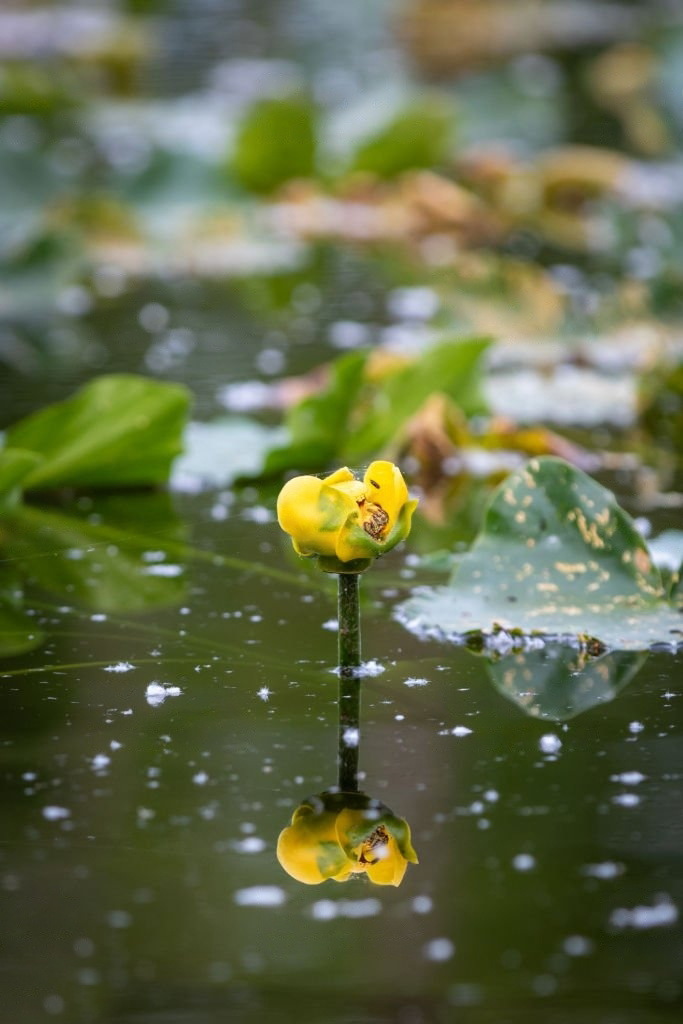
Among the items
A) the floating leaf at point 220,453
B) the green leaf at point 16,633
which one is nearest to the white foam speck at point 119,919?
the green leaf at point 16,633

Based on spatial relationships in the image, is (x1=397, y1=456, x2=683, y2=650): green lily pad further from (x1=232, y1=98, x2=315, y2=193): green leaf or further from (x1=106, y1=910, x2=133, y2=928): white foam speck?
(x1=232, y1=98, x2=315, y2=193): green leaf

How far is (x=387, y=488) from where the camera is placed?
1059 mm

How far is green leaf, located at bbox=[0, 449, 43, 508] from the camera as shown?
1422 millimetres

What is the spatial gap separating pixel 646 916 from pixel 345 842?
0.19 m

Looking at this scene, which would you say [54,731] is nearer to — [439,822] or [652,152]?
[439,822]

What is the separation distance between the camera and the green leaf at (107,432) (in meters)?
1.65

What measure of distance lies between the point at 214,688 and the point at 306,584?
298 mm

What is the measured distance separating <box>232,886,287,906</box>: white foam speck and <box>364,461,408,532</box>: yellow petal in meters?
0.27

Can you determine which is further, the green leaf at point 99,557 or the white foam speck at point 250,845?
the green leaf at point 99,557

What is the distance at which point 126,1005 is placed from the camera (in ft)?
2.64

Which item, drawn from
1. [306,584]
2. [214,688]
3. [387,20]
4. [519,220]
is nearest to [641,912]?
[214,688]

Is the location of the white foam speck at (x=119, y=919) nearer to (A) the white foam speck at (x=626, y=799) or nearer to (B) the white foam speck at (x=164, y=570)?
(A) the white foam speck at (x=626, y=799)

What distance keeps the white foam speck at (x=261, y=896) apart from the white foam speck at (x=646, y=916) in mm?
189

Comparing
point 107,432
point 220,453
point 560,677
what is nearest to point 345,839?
point 560,677
